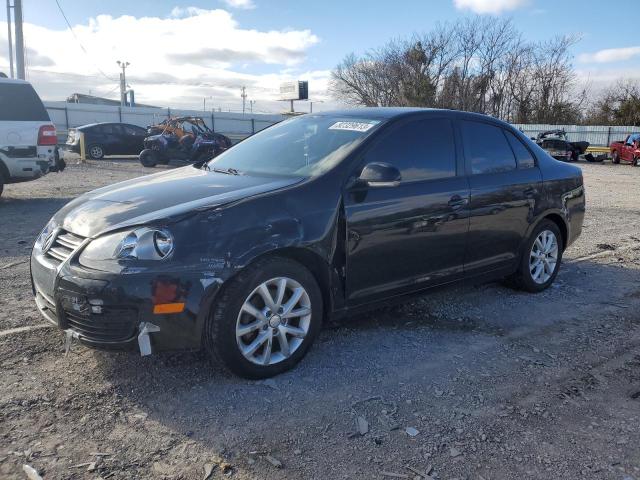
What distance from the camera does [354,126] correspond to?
4.20 m

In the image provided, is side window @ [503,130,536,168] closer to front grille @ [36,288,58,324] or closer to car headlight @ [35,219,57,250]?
car headlight @ [35,219,57,250]

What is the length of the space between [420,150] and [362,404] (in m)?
1.98

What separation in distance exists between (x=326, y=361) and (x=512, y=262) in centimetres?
223

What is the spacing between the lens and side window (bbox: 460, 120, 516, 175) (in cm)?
461

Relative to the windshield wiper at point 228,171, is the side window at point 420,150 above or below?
above

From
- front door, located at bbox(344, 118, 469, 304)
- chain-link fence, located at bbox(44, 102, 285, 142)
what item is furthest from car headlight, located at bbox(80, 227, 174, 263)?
chain-link fence, located at bbox(44, 102, 285, 142)

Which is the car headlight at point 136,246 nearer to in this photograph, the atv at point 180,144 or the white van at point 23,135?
the white van at point 23,135

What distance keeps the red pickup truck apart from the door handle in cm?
2727

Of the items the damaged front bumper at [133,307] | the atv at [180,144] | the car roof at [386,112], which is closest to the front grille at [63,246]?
the damaged front bumper at [133,307]

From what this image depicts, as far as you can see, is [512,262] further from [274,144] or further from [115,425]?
[115,425]

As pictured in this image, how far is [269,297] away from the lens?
11.0ft

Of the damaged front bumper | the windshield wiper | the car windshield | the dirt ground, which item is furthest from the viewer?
the windshield wiper

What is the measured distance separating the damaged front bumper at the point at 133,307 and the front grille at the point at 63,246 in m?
0.16

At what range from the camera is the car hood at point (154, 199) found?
10.7ft
